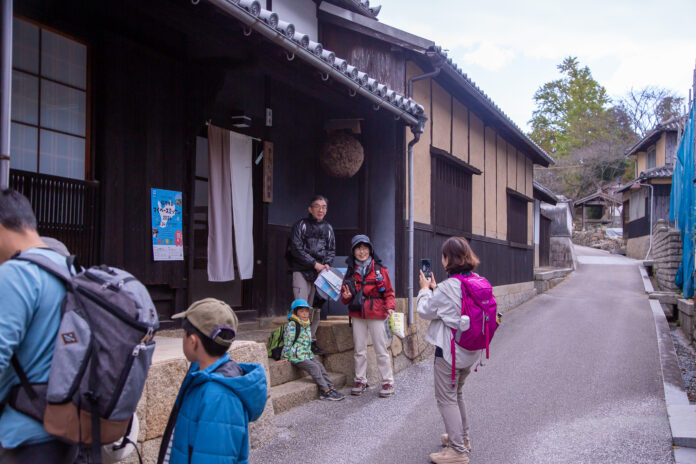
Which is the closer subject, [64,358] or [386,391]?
[64,358]

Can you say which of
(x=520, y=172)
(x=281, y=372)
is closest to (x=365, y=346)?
(x=281, y=372)

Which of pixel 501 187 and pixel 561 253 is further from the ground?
pixel 501 187

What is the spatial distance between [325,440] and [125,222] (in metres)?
2.95

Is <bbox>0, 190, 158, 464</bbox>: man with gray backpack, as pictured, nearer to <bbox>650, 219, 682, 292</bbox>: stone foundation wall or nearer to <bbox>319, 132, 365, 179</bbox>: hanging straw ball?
<bbox>319, 132, 365, 179</bbox>: hanging straw ball

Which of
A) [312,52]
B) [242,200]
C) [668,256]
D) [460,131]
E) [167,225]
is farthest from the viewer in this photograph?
[668,256]

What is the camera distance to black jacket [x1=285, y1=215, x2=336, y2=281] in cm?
727

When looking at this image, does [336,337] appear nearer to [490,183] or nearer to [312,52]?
[312,52]

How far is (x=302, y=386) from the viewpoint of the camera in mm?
6672

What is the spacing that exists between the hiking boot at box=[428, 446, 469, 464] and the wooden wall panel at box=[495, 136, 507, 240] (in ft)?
35.4

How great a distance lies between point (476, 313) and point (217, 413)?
2927 millimetres

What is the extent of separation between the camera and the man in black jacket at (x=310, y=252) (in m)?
7.27

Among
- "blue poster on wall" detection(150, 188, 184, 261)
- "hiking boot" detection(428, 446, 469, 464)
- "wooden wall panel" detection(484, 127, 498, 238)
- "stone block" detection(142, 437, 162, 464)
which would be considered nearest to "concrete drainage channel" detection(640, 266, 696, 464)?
"hiking boot" detection(428, 446, 469, 464)

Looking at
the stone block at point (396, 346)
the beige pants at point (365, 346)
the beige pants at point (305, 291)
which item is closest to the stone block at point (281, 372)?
the beige pants at point (305, 291)

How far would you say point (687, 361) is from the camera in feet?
33.0
